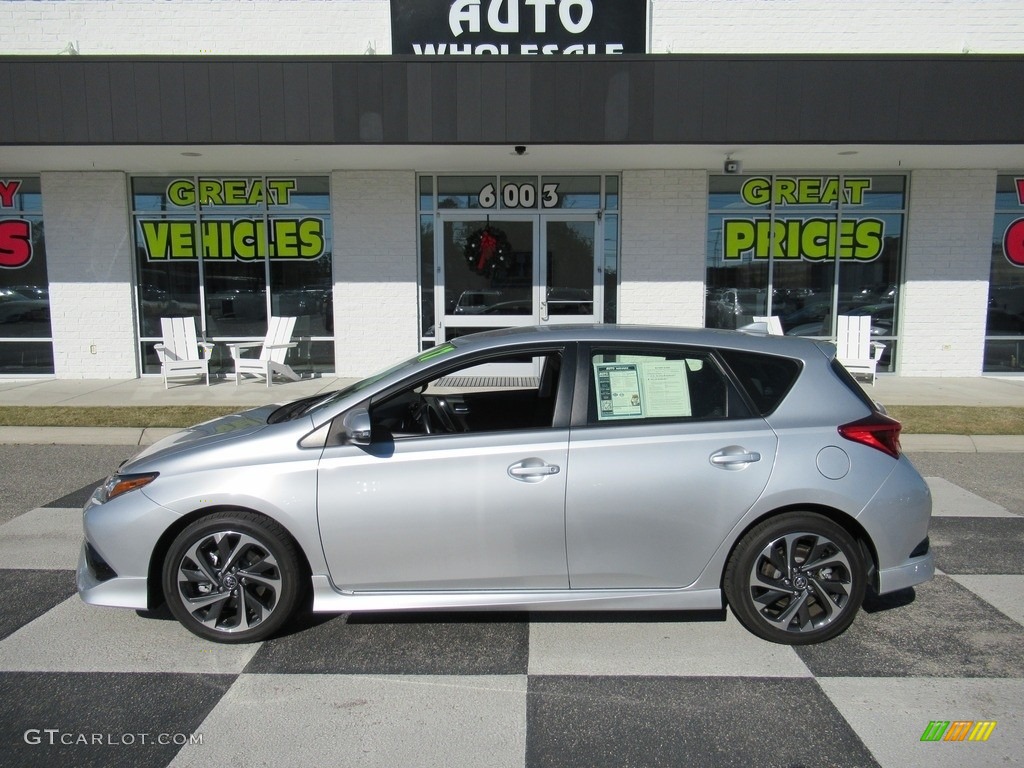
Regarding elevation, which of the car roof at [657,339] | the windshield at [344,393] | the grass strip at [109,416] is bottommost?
the grass strip at [109,416]

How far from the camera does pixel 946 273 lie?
40.5 ft

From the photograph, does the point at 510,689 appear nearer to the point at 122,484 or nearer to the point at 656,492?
the point at 656,492

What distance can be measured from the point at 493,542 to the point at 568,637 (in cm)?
71

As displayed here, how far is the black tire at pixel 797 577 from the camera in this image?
142 inches

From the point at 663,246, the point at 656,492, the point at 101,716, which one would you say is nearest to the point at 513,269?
the point at 663,246

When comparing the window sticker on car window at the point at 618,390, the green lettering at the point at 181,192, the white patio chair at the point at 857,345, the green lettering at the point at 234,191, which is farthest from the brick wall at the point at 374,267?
the window sticker on car window at the point at 618,390

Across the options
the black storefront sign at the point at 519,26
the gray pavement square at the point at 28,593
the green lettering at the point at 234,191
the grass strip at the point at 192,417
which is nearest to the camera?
the gray pavement square at the point at 28,593

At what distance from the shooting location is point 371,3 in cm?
1163

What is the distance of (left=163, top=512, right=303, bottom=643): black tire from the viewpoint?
358 centimetres

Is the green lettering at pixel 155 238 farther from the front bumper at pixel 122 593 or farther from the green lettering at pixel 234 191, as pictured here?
the front bumper at pixel 122 593

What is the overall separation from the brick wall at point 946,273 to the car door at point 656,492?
10495 millimetres

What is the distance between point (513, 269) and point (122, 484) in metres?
9.20

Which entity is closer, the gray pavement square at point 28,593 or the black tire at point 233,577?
the black tire at point 233,577

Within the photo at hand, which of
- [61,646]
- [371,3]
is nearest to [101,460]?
[61,646]
